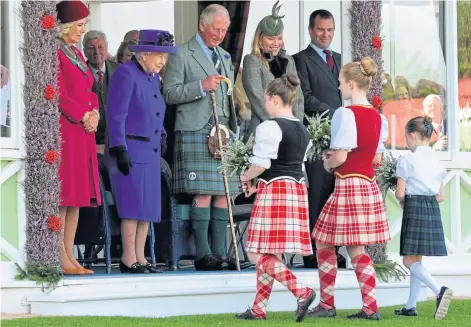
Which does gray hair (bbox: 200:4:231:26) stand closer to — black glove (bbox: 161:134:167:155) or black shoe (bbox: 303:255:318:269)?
black glove (bbox: 161:134:167:155)

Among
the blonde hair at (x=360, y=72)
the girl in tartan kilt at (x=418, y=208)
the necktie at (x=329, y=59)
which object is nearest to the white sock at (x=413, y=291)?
the girl in tartan kilt at (x=418, y=208)

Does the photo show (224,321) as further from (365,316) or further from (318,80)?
(318,80)

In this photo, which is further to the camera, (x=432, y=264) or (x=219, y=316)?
(x=432, y=264)

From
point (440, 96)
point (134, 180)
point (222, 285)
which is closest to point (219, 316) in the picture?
point (222, 285)

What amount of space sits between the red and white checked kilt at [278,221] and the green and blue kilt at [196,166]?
175cm

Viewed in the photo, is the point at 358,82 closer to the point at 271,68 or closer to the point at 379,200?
the point at 379,200

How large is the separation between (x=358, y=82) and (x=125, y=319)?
7.68 ft

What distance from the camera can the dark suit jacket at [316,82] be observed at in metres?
11.9

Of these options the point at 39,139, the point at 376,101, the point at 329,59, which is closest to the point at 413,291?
the point at 376,101

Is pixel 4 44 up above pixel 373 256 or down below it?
above

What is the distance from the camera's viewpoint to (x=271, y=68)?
11711mm

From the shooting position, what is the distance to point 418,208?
34.1 feet

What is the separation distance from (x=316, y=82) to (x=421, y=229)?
84.5 inches

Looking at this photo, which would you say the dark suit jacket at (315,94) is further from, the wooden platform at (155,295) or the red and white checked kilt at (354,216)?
the red and white checked kilt at (354,216)
